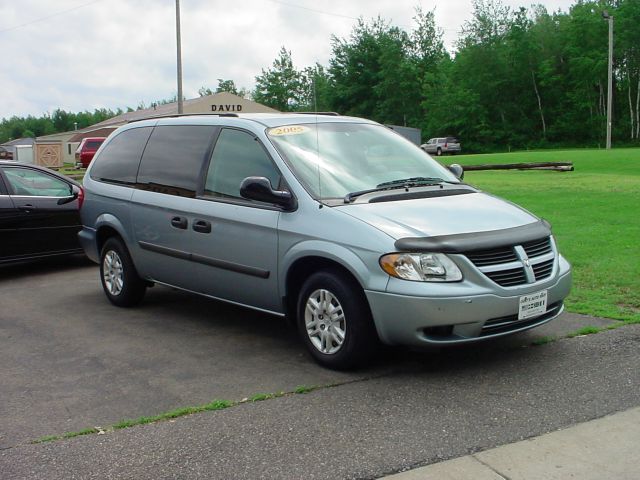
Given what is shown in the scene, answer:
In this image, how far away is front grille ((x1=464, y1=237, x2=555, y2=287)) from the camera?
Answer: 4.90 m

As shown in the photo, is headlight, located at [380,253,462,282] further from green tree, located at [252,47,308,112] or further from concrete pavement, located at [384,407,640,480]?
green tree, located at [252,47,308,112]

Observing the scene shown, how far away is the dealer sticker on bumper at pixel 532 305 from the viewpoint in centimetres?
501

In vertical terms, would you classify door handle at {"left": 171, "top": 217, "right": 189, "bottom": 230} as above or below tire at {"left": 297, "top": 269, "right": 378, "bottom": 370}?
above

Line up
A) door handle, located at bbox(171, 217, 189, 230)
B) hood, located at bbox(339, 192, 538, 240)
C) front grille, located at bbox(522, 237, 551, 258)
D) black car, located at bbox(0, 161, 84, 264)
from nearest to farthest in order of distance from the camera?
hood, located at bbox(339, 192, 538, 240), front grille, located at bbox(522, 237, 551, 258), door handle, located at bbox(171, 217, 189, 230), black car, located at bbox(0, 161, 84, 264)

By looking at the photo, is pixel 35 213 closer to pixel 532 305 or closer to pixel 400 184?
pixel 400 184

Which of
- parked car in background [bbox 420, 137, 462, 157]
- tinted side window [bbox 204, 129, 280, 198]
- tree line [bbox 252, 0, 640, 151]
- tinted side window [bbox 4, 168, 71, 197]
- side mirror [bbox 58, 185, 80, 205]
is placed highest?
tree line [bbox 252, 0, 640, 151]

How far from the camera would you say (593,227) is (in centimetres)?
1115

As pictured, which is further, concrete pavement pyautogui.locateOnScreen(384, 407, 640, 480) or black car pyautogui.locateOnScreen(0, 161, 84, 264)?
black car pyautogui.locateOnScreen(0, 161, 84, 264)

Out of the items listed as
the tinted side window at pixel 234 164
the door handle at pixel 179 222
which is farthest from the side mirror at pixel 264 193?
the door handle at pixel 179 222

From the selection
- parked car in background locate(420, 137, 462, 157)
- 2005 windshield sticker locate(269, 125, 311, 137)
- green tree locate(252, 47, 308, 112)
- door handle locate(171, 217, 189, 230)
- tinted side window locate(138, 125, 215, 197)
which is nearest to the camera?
2005 windshield sticker locate(269, 125, 311, 137)

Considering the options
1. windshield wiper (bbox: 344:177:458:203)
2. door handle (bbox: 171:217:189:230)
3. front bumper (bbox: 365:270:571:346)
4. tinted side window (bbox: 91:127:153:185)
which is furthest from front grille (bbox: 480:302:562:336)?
tinted side window (bbox: 91:127:153:185)

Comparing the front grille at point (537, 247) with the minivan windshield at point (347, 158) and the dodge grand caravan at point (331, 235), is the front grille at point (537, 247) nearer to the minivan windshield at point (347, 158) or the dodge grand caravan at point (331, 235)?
the dodge grand caravan at point (331, 235)

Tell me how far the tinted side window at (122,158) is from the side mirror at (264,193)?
215cm

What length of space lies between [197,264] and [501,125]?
7383cm
